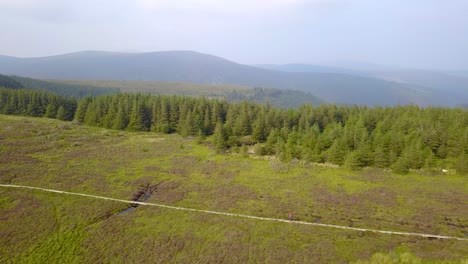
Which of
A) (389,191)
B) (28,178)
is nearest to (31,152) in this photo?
(28,178)

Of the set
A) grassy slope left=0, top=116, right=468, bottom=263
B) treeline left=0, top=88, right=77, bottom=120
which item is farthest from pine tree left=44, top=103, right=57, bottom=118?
grassy slope left=0, top=116, right=468, bottom=263

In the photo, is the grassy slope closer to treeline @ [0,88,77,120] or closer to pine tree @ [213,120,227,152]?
pine tree @ [213,120,227,152]

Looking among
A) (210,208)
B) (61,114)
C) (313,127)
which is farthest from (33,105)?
(210,208)

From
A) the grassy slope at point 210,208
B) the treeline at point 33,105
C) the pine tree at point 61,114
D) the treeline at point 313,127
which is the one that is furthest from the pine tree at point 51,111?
the grassy slope at point 210,208

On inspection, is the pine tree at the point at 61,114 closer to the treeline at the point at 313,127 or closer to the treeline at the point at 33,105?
the treeline at the point at 33,105

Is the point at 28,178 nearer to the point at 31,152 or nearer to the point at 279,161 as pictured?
the point at 31,152

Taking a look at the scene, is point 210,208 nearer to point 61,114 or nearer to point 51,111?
point 61,114
